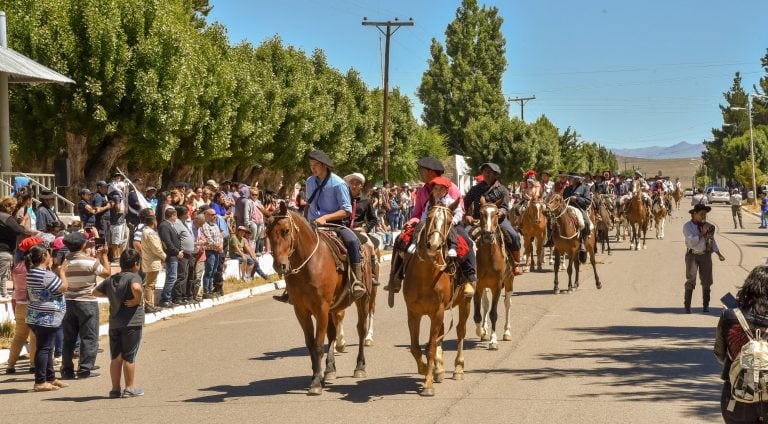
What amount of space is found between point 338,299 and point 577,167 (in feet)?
337

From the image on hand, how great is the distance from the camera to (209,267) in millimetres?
20547

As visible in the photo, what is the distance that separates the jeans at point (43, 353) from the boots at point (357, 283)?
11.3 feet

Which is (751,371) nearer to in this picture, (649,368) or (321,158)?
(649,368)

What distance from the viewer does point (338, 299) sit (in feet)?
38.7

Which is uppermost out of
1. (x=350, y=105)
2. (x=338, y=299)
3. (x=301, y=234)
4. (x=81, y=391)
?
(x=350, y=105)

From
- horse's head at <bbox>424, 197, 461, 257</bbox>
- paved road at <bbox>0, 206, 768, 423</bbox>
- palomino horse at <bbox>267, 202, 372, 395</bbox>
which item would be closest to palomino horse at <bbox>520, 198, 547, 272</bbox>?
paved road at <bbox>0, 206, 768, 423</bbox>

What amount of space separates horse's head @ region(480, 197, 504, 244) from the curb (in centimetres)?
647

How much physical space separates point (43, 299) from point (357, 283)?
3576mm

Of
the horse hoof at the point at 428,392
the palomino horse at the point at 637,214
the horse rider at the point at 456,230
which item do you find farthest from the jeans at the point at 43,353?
the palomino horse at the point at 637,214

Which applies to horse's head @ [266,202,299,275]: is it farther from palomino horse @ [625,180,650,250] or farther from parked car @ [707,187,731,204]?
parked car @ [707,187,731,204]

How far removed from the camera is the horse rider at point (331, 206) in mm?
11859

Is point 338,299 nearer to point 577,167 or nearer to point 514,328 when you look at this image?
point 514,328

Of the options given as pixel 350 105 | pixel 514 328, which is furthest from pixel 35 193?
pixel 350 105

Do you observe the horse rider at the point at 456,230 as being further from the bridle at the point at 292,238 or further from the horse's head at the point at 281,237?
the horse's head at the point at 281,237
